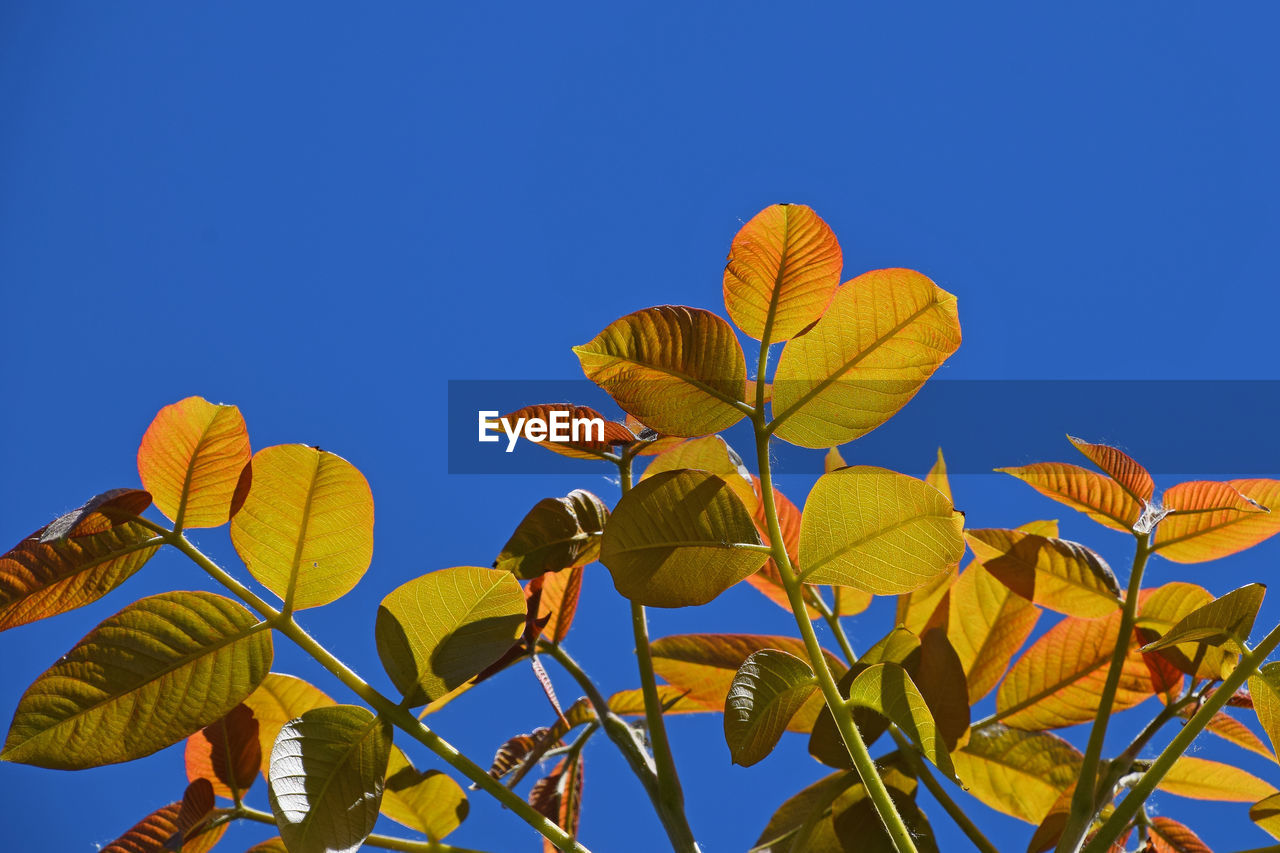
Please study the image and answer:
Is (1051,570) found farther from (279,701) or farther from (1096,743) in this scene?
(279,701)

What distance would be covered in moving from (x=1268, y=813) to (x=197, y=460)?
344 millimetres

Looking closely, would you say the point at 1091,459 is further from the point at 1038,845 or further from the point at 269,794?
the point at 269,794

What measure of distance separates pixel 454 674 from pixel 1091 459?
0.20 meters

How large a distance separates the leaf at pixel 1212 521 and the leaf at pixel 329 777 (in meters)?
0.25

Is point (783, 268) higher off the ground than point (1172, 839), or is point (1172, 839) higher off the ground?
point (783, 268)

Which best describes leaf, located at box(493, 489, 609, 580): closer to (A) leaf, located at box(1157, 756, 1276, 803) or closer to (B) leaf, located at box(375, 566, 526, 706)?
(B) leaf, located at box(375, 566, 526, 706)

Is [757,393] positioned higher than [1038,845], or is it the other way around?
[757,393]

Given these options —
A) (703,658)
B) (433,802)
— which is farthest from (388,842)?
(703,658)

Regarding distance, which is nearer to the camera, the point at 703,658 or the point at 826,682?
the point at 826,682

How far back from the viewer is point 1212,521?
1.08ft

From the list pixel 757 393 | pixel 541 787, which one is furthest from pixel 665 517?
pixel 541 787

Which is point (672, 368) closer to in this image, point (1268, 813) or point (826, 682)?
point (826, 682)

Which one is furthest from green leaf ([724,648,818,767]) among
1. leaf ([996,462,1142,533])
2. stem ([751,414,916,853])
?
leaf ([996,462,1142,533])

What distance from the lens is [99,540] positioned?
26cm
